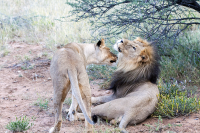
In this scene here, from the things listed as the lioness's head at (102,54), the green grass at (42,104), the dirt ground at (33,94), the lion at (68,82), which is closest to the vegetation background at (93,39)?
the dirt ground at (33,94)

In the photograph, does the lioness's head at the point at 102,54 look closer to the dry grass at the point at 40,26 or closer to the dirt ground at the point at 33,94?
the dirt ground at the point at 33,94

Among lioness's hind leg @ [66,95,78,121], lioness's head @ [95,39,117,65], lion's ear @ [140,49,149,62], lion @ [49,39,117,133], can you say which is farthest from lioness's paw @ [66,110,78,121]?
lion's ear @ [140,49,149,62]

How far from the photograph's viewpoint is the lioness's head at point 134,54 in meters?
3.87

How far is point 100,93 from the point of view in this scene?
4770 mm

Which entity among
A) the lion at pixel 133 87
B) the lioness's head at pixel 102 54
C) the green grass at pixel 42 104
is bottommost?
the green grass at pixel 42 104

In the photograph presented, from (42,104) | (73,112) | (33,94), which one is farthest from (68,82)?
(33,94)

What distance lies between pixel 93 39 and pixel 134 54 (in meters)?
2.25

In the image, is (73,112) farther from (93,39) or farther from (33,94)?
(93,39)

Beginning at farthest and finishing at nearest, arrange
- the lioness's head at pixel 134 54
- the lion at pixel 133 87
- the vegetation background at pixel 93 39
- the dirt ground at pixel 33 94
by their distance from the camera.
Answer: the lioness's head at pixel 134 54 < the vegetation background at pixel 93 39 < the lion at pixel 133 87 < the dirt ground at pixel 33 94

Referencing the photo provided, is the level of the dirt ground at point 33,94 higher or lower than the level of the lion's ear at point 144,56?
lower

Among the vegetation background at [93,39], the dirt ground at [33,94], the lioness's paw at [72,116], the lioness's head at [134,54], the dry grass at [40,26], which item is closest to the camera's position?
the dirt ground at [33,94]

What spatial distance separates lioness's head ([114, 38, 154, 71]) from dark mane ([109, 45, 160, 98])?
0.23ft

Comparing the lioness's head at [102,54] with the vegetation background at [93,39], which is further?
the lioness's head at [102,54]

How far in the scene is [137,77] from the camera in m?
3.82
